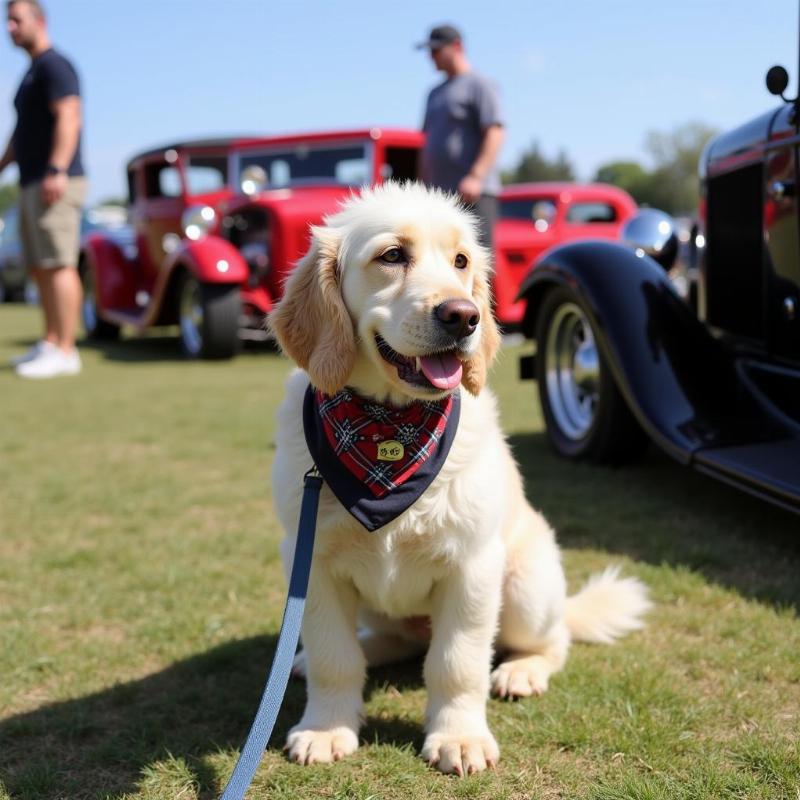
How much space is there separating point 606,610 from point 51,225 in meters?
6.48

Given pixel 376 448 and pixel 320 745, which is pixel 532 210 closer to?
pixel 376 448

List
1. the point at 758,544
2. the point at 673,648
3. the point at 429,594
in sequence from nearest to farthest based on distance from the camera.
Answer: the point at 429,594
the point at 673,648
the point at 758,544

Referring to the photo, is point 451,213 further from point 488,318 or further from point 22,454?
point 22,454

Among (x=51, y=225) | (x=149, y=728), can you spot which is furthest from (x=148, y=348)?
(x=149, y=728)

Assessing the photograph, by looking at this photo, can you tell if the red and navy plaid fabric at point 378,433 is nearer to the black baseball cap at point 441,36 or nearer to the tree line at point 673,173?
the black baseball cap at point 441,36

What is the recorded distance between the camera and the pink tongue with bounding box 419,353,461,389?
6.75ft

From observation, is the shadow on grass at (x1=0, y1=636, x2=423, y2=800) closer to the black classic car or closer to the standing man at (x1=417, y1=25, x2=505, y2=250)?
the black classic car

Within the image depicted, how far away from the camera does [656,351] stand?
13.0 ft

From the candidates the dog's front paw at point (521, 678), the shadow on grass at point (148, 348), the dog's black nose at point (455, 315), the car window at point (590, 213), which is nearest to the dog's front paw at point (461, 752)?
the dog's front paw at point (521, 678)

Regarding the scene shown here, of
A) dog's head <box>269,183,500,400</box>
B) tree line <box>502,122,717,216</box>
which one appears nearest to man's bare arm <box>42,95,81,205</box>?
dog's head <box>269,183,500,400</box>

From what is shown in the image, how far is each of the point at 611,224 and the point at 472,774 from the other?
11.0 metres

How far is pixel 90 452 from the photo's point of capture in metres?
5.61

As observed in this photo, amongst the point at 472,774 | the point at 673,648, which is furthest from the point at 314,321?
the point at 673,648

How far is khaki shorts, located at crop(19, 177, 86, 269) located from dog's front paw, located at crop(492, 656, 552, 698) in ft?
21.4
